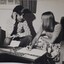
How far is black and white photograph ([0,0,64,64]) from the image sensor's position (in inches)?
59.1

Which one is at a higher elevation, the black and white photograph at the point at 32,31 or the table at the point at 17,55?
the black and white photograph at the point at 32,31

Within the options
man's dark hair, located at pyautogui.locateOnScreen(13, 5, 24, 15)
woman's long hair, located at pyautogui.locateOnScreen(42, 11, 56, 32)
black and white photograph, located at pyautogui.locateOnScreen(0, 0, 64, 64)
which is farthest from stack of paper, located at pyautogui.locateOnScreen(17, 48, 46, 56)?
man's dark hair, located at pyautogui.locateOnScreen(13, 5, 24, 15)

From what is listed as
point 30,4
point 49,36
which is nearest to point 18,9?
point 30,4

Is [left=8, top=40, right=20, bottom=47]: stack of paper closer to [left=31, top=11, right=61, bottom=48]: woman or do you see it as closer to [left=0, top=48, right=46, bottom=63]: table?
[left=0, top=48, right=46, bottom=63]: table

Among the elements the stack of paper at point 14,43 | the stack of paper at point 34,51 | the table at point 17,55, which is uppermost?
the stack of paper at point 14,43

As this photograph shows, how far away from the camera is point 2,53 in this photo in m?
1.54

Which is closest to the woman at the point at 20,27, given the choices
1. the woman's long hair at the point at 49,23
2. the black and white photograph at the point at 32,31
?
the black and white photograph at the point at 32,31

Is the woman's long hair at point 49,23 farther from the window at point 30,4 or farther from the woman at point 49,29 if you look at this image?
the window at point 30,4

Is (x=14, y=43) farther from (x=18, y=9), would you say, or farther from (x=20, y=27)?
(x=18, y=9)

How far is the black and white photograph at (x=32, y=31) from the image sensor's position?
150cm

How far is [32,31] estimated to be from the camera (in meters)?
1.53

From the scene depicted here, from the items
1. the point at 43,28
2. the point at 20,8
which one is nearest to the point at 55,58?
the point at 43,28

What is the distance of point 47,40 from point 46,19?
19 centimetres

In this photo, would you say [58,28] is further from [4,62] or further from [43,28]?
[4,62]
